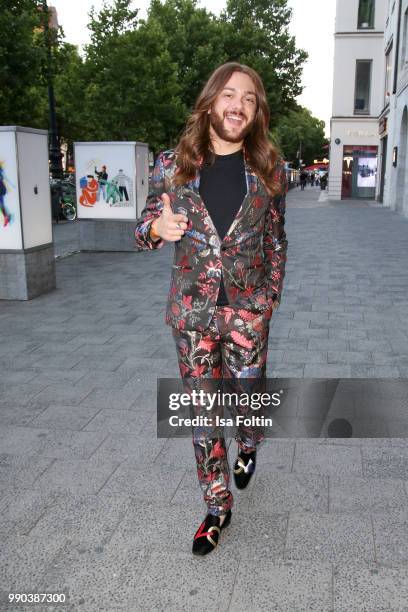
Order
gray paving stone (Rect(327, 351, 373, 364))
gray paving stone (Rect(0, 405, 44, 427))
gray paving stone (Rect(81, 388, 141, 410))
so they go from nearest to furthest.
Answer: gray paving stone (Rect(0, 405, 44, 427)) < gray paving stone (Rect(81, 388, 141, 410)) < gray paving stone (Rect(327, 351, 373, 364))

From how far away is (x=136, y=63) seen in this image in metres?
26.8

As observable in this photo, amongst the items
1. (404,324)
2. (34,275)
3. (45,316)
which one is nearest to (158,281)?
(34,275)

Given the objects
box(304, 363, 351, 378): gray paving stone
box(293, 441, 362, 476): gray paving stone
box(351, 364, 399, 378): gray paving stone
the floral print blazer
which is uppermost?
the floral print blazer

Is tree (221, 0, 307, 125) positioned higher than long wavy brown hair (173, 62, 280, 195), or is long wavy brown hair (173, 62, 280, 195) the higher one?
tree (221, 0, 307, 125)

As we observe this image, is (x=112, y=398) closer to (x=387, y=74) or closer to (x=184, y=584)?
(x=184, y=584)

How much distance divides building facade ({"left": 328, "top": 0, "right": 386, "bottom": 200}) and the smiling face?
30440mm

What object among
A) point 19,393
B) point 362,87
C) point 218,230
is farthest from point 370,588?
point 362,87

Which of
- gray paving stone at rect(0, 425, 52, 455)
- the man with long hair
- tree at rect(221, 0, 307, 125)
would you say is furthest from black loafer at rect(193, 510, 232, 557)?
tree at rect(221, 0, 307, 125)

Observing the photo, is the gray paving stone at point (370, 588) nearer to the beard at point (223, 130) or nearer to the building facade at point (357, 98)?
the beard at point (223, 130)

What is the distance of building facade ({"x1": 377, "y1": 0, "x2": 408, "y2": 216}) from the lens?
22172 millimetres

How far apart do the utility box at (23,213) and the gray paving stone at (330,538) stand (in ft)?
19.4

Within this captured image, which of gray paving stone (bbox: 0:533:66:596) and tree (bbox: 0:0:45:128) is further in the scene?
tree (bbox: 0:0:45:128)

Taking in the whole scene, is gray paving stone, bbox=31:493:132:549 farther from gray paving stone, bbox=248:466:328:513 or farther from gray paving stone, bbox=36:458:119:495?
gray paving stone, bbox=248:466:328:513

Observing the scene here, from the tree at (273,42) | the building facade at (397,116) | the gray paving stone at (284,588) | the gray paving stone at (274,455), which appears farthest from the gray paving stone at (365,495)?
the tree at (273,42)
